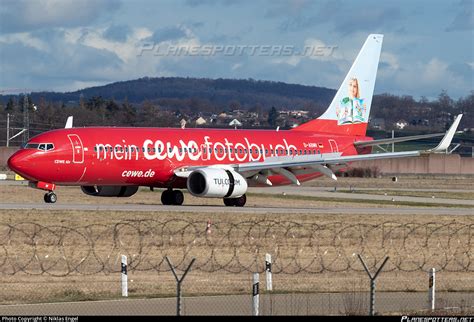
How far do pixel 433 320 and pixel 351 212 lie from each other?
34384 mm

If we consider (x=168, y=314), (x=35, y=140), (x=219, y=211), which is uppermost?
(x=35, y=140)

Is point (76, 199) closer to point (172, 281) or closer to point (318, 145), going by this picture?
point (318, 145)

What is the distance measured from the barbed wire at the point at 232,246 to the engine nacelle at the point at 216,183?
25.3 feet

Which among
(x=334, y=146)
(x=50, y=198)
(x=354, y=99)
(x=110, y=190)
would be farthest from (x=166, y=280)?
(x=354, y=99)

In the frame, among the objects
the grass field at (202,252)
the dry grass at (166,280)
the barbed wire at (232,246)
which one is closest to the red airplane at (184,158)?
the grass field at (202,252)

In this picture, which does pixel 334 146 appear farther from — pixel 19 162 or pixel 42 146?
pixel 19 162

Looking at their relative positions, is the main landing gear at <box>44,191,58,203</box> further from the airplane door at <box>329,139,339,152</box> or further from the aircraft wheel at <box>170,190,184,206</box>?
the airplane door at <box>329,139,339,152</box>

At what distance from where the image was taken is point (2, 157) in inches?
5118

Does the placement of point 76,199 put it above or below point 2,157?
below

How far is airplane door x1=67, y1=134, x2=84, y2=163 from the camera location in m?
54.5

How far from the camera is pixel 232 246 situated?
40562mm

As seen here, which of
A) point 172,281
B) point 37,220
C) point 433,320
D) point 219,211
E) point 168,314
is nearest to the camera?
point 433,320

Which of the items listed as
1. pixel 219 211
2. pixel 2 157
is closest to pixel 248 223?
pixel 219 211

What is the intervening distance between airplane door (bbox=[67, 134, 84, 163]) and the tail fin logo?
19057mm
